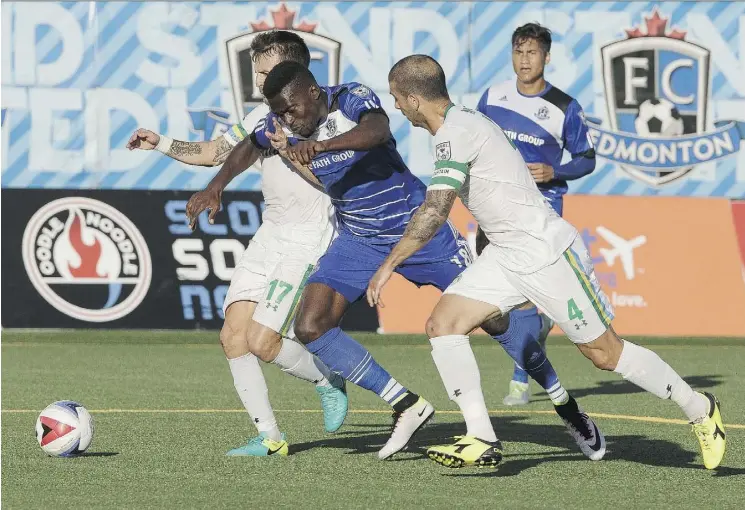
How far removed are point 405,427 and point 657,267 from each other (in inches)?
333

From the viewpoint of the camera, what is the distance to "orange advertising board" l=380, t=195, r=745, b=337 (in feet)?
51.2

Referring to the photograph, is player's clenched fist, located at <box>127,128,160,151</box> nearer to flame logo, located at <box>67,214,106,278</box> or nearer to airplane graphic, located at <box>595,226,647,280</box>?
flame logo, located at <box>67,214,106,278</box>

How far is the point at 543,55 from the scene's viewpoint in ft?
35.1

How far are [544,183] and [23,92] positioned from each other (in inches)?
403

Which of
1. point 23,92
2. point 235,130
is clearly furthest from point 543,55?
point 23,92

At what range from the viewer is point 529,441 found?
8633 mm

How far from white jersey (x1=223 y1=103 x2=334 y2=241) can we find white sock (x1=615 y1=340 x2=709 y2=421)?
2.23m

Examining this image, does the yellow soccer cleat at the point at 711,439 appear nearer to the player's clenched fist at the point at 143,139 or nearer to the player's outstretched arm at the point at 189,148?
the player's outstretched arm at the point at 189,148

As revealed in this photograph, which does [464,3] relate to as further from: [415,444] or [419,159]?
[415,444]

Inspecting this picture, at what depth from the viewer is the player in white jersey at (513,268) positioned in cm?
728

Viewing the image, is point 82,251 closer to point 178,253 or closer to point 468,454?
point 178,253

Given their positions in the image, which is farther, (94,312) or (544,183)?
(94,312)

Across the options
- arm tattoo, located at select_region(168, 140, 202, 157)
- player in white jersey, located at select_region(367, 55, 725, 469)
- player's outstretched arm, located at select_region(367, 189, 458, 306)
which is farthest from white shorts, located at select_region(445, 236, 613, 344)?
arm tattoo, located at select_region(168, 140, 202, 157)

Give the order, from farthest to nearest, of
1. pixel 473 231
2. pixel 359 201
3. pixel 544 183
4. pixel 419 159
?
pixel 419 159
pixel 473 231
pixel 544 183
pixel 359 201
